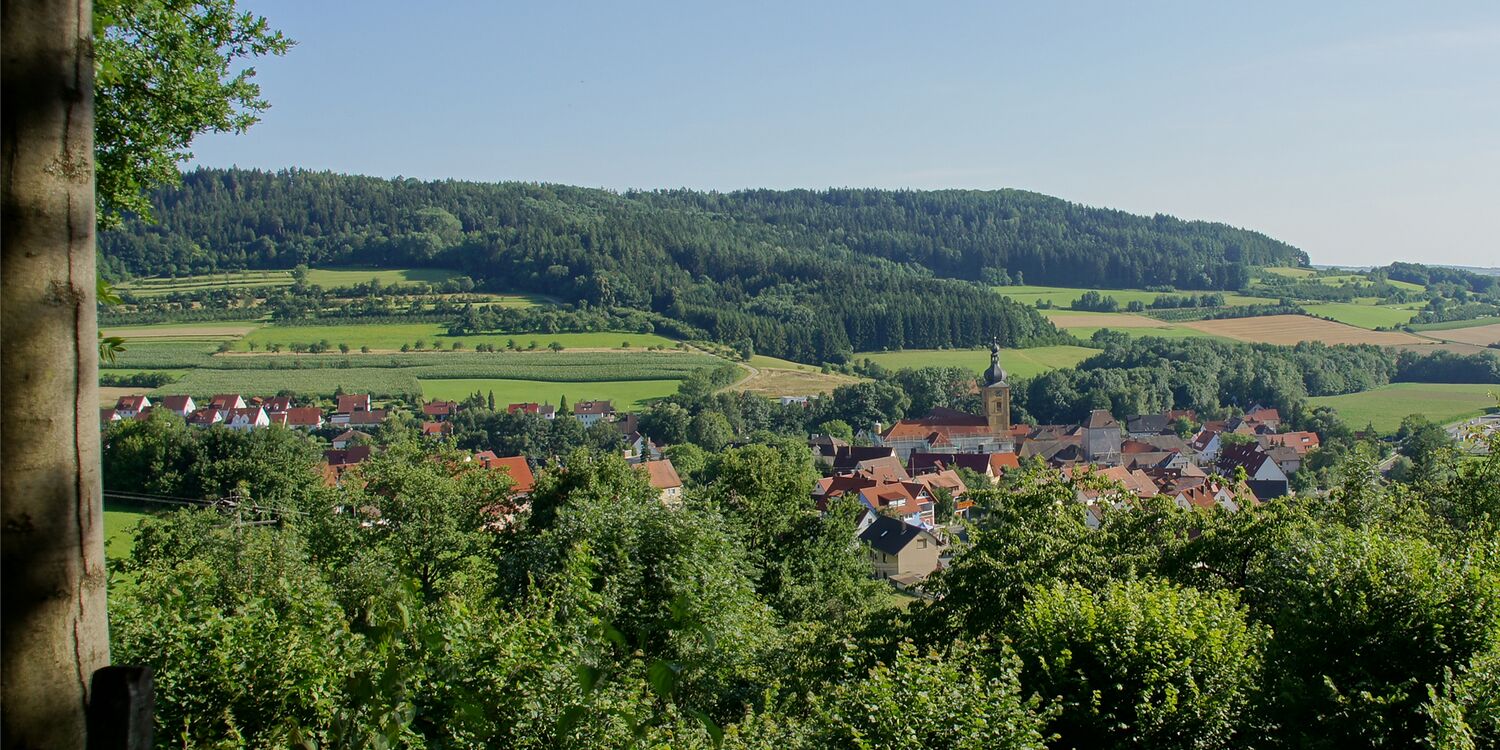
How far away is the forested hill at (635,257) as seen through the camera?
425 feet

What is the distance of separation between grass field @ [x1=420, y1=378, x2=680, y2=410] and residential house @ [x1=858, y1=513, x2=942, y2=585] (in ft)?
140

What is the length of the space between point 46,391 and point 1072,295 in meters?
168

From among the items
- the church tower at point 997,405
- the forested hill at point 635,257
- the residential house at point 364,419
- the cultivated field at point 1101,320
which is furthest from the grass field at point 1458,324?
the residential house at point 364,419

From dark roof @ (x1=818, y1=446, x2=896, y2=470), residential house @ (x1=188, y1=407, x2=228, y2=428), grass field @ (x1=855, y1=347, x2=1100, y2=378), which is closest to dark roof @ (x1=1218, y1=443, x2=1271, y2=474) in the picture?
dark roof @ (x1=818, y1=446, x2=896, y2=470)

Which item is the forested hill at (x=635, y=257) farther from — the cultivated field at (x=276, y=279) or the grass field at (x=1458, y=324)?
the grass field at (x=1458, y=324)

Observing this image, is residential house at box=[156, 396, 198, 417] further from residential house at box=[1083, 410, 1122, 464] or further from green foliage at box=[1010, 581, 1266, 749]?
green foliage at box=[1010, 581, 1266, 749]

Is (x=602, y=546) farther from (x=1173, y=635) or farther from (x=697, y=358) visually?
(x=697, y=358)

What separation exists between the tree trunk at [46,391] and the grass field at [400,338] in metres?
109

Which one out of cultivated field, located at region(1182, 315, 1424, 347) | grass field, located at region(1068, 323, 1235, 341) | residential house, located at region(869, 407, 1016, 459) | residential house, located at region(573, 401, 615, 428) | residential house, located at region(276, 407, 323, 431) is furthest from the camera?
grass field, located at region(1068, 323, 1235, 341)

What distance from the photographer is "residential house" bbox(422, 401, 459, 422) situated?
82894 millimetres

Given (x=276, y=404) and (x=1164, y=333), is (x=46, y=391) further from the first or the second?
(x=1164, y=333)

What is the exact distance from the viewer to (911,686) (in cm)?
999

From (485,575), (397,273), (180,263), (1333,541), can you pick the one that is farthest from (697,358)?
(1333,541)

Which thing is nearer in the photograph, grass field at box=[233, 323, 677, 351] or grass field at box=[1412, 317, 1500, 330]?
grass field at box=[233, 323, 677, 351]
